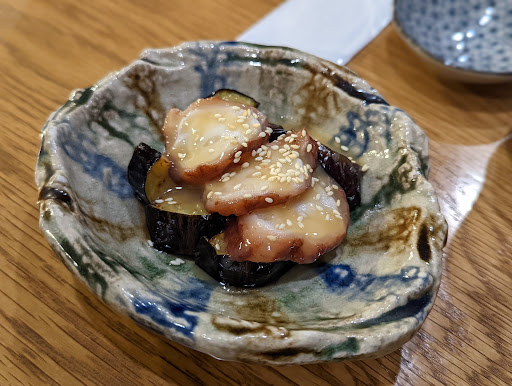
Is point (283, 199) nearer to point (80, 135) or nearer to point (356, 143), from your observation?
point (356, 143)

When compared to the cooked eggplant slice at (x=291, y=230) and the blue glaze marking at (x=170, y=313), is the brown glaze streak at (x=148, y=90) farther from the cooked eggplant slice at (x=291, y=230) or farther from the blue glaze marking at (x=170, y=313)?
the blue glaze marking at (x=170, y=313)

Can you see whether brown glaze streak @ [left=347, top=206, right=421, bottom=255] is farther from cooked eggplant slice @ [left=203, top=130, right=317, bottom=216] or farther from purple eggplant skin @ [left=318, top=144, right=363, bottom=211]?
cooked eggplant slice @ [left=203, top=130, right=317, bottom=216]

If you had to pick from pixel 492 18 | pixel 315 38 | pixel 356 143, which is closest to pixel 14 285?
pixel 356 143

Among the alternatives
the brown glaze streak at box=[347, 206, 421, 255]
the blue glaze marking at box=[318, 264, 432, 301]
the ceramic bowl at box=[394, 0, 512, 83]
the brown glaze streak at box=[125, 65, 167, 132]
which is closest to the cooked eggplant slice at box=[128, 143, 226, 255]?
the brown glaze streak at box=[125, 65, 167, 132]

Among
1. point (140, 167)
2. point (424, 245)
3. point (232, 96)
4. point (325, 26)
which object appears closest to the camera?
point (424, 245)

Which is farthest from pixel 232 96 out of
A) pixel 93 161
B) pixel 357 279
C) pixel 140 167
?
pixel 357 279

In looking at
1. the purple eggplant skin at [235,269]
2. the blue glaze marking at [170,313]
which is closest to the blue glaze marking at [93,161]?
the purple eggplant skin at [235,269]

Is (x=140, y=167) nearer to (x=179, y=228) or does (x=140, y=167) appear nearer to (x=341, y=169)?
(x=179, y=228)
